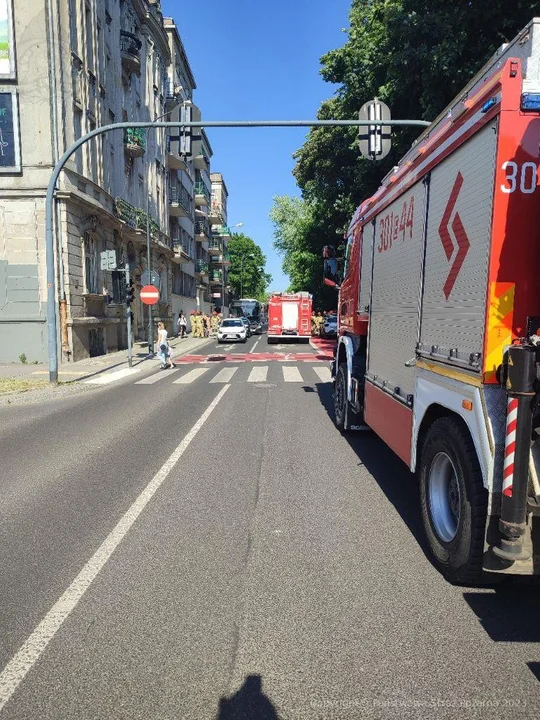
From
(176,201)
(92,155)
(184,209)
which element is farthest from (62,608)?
(184,209)

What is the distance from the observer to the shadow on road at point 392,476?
4.57 m

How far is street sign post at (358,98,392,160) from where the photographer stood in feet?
36.2

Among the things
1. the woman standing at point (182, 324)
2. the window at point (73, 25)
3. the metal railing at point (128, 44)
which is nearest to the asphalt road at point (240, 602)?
the window at point (73, 25)

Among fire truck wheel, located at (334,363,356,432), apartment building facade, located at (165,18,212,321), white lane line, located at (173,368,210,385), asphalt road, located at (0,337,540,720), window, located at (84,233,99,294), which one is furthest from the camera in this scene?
apartment building facade, located at (165,18,212,321)

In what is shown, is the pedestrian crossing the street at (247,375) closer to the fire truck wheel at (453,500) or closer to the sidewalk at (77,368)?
the sidewalk at (77,368)

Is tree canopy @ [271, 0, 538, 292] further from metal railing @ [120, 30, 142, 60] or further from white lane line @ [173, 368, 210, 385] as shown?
metal railing @ [120, 30, 142, 60]

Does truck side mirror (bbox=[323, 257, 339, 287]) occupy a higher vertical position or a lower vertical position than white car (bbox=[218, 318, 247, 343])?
higher

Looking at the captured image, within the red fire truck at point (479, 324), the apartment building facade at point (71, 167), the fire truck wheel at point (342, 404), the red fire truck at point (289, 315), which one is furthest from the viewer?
the red fire truck at point (289, 315)

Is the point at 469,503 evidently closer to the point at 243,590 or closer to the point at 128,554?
the point at 243,590

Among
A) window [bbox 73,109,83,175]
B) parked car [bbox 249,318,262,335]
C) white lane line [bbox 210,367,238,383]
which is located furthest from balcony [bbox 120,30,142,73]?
parked car [bbox 249,318,262,335]

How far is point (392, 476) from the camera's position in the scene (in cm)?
581

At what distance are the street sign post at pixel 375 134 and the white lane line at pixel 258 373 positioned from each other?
22.0ft

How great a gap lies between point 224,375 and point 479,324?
13185 mm

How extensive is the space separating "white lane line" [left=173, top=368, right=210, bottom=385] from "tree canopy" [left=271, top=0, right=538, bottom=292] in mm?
8462
